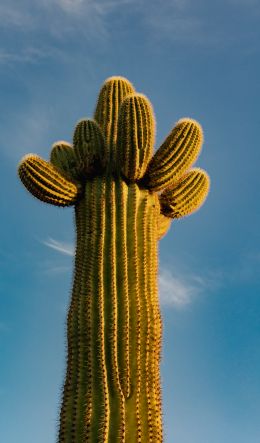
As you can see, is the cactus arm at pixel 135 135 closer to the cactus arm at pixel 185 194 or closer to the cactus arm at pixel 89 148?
the cactus arm at pixel 89 148

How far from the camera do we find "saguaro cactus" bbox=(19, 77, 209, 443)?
18.3 ft

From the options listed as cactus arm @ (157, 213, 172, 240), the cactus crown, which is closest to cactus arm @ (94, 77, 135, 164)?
the cactus crown

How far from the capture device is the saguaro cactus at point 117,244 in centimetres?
558

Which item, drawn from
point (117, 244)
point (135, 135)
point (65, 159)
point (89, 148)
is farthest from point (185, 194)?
point (65, 159)

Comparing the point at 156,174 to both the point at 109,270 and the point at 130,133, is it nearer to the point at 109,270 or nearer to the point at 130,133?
the point at 130,133

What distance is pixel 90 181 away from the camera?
7.44 m

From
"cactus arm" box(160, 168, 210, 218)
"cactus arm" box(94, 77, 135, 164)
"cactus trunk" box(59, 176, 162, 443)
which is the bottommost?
"cactus trunk" box(59, 176, 162, 443)

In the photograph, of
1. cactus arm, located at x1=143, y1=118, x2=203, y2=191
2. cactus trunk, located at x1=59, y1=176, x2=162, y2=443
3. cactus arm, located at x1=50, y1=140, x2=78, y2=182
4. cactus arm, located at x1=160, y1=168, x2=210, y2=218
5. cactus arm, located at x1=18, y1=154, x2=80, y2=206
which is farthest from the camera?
cactus arm, located at x1=160, y1=168, x2=210, y2=218

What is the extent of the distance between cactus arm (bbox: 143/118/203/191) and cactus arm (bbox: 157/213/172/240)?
0.44 metres

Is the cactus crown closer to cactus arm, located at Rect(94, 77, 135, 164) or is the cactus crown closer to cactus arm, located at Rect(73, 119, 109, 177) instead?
cactus arm, located at Rect(73, 119, 109, 177)

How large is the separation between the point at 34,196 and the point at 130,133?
1.35m

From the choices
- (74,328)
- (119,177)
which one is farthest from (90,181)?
(74,328)

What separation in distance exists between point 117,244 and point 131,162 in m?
1.06

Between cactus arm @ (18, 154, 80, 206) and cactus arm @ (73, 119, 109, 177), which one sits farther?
cactus arm @ (73, 119, 109, 177)
